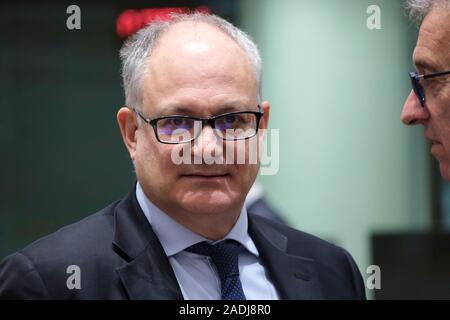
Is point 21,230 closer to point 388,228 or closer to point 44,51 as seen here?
point 44,51

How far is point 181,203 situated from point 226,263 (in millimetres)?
218

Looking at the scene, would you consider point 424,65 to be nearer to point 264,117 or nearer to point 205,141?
point 264,117

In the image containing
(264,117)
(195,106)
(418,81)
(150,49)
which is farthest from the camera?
(418,81)

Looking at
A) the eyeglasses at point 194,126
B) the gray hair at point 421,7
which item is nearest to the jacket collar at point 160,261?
the eyeglasses at point 194,126

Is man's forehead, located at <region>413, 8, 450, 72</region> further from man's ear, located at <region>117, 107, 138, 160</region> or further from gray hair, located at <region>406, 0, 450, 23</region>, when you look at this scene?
man's ear, located at <region>117, 107, 138, 160</region>

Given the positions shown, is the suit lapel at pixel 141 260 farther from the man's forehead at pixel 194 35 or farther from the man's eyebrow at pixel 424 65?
the man's eyebrow at pixel 424 65

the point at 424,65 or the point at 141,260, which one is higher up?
the point at 424,65

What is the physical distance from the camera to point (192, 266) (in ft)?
6.84

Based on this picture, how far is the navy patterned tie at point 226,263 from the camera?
2.06m

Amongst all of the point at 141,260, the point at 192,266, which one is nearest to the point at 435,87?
the point at 192,266
